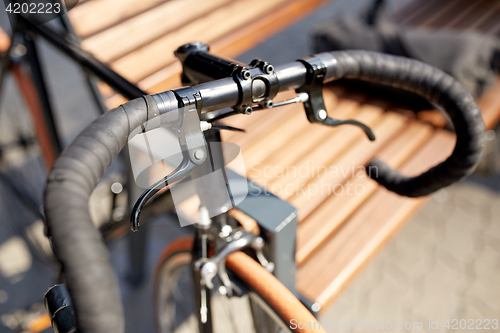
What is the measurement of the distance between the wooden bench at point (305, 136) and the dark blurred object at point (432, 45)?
0.12 metres

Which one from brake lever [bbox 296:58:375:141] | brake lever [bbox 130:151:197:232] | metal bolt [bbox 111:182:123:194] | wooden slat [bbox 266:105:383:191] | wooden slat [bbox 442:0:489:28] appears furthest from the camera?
wooden slat [bbox 442:0:489:28]

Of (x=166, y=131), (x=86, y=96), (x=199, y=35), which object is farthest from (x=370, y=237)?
(x=86, y=96)

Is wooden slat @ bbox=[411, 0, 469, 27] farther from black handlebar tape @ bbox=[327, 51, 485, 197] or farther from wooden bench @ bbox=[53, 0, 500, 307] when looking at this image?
black handlebar tape @ bbox=[327, 51, 485, 197]

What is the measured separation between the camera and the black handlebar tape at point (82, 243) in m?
0.26

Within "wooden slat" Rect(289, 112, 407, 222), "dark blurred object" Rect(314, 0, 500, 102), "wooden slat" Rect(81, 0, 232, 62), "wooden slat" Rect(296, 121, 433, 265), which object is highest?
"wooden slat" Rect(81, 0, 232, 62)

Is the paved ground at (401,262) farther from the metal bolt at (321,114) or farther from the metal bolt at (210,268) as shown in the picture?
the metal bolt at (321,114)

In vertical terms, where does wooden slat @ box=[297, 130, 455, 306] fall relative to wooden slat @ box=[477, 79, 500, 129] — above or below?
below

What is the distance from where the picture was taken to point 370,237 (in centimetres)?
105

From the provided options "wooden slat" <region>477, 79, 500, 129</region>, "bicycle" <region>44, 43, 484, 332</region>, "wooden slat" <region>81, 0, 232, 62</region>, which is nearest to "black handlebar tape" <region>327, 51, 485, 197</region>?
"bicycle" <region>44, 43, 484, 332</region>

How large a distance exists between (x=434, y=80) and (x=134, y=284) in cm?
152

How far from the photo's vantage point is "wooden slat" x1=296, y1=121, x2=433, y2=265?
1037 millimetres

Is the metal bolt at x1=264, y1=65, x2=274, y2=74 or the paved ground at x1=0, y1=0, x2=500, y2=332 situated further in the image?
the paved ground at x1=0, y1=0, x2=500, y2=332

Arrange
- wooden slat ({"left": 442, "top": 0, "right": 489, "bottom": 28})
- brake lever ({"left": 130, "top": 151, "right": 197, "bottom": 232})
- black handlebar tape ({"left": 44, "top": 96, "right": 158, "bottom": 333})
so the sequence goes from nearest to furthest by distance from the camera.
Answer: black handlebar tape ({"left": 44, "top": 96, "right": 158, "bottom": 333}), brake lever ({"left": 130, "top": 151, "right": 197, "bottom": 232}), wooden slat ({"left": 442, "top": 0, "right": 489, "bottom": 28})

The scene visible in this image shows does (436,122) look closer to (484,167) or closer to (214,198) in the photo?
(484,167)
